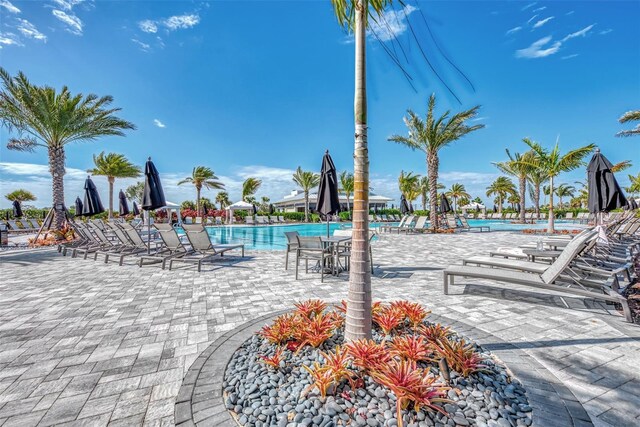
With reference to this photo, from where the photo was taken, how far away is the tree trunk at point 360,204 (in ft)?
7.27

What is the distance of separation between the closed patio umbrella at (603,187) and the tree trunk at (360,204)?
8742 millimetres

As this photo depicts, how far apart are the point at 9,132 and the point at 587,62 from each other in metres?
29.3

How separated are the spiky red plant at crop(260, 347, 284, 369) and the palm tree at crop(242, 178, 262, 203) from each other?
38201mm

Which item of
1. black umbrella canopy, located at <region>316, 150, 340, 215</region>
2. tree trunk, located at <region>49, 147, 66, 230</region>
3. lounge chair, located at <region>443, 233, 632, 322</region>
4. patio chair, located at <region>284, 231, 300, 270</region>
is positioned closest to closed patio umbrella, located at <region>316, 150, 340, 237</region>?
black umbrella canopy, located at <region>316, 150, 340, 215</region>

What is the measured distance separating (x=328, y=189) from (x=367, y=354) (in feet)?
13.4

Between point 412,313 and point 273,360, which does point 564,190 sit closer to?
point 412,313

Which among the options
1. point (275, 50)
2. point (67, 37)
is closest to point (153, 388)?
point (67, 37)

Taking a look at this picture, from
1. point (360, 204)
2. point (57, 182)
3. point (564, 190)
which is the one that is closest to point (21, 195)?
point (57, 182)

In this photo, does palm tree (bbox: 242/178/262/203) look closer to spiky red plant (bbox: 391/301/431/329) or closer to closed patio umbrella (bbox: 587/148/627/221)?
closed patio umbrella (bbox: 587/148/627/221)

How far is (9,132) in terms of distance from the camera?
39.0ft

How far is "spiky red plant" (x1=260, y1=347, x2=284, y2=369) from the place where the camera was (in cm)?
214

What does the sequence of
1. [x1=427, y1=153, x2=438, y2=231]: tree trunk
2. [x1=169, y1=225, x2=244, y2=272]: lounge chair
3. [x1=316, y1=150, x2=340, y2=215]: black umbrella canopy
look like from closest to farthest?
1. [x1=316, y1=150, x2=340, y2=215]: black umbrella canopy
2. [x1=169, y1=225, x2=244, y2=272]: lounge chair
3. [x1=427, y1=153, x2=438, y2=231]: tree trunk

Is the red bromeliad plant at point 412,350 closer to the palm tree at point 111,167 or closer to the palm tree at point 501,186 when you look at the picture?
the palm tree at point 111,167

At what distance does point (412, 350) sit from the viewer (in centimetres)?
208
